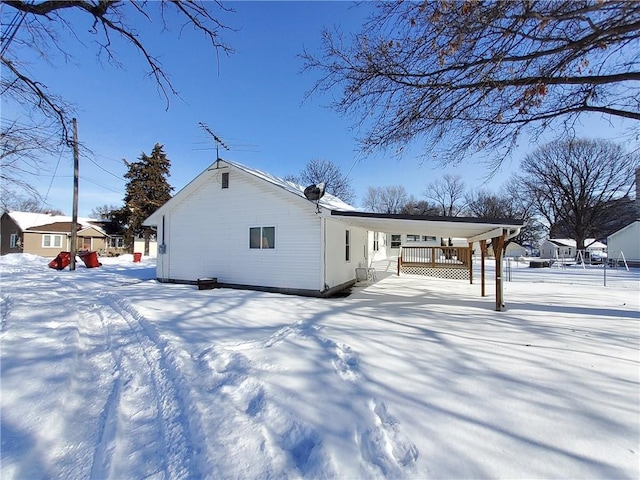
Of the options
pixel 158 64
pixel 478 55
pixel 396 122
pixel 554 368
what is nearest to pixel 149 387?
pixel 554 368

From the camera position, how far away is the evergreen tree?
103ft

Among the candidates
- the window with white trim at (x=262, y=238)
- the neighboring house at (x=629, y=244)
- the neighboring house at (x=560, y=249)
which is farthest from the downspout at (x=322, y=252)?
the neighboring house at (x=560, y=249)

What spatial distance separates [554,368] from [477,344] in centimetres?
102

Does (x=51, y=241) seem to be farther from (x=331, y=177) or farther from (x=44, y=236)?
(x=331, y=177)

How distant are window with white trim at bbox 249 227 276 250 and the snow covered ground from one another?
4497 mm

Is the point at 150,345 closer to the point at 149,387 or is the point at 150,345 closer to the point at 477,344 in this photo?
the point at 149,387

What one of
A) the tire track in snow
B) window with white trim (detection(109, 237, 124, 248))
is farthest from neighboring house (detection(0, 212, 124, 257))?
the tire track in snow

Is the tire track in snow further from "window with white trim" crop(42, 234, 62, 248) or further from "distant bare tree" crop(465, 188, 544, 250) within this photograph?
"distant bare tree" crop(465, 188, 544, 250)

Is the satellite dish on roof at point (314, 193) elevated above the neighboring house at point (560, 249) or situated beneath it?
elevated above

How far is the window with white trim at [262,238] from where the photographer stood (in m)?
10.1

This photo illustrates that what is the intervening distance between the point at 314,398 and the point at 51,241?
38.7m

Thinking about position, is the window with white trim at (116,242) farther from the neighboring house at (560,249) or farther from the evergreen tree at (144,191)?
the neighboring house at (560,249)

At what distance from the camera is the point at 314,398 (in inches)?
117

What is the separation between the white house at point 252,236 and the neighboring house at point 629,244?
34756 millimetres
